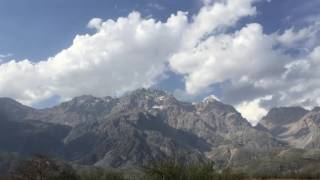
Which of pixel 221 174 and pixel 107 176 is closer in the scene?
pixel 221 174

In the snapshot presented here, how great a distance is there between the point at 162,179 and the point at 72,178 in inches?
1995

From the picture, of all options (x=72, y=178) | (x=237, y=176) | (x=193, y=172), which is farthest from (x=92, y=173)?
(x=193, y=172)

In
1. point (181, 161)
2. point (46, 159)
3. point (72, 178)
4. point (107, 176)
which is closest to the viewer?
point (181, 161)

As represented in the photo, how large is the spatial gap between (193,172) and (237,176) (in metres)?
28.2

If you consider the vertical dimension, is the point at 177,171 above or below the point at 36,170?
above

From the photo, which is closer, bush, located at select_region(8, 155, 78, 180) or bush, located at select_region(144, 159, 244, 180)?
bush, located at select_region(144, 159, 244, 180)

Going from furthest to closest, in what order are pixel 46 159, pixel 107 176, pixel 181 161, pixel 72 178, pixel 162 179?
pixel 107 176
pixel 72 178
pixel 46 159
pixel 181 161
pixel 162 179

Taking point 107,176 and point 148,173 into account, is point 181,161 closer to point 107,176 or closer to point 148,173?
point 148,173

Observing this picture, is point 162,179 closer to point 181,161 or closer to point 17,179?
point 181,161

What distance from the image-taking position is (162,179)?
401 ft

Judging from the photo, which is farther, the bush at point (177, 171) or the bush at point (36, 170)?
the bush at point (36, 170)

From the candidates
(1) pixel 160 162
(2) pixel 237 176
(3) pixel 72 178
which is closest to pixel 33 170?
(3) pixel 72 178

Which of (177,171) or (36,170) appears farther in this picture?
(36,170)

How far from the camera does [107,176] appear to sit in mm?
185250
